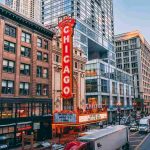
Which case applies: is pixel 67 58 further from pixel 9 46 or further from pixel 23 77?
pixel 9 46

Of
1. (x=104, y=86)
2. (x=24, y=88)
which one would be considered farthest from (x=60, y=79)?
(x=104, y=86)

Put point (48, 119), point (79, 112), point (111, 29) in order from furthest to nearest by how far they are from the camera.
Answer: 1. point (111, 29)
2. point (48, 119)
3. point (79, 112)

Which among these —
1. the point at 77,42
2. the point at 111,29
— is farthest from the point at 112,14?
the point at 77,42

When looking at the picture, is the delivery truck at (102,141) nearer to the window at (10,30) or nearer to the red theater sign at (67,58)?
the red theater sign at (67,58)

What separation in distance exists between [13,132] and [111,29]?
10707 cm

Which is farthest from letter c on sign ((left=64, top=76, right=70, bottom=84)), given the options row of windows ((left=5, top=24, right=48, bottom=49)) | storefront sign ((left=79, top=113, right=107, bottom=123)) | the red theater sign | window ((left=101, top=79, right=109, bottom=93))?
window ((left=101, top=79, right=109, bottom=93))

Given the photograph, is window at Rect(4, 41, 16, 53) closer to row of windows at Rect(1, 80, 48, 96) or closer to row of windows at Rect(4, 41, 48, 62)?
row of windows at Rect(4, 41, 48, 62)

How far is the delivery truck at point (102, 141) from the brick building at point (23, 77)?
17588 mm

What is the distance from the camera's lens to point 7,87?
3947 cm

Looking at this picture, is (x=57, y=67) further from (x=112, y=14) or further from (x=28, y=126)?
(x=112, y=14)

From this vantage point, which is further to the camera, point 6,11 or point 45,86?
point 45,86

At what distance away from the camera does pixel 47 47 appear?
50.1 metres

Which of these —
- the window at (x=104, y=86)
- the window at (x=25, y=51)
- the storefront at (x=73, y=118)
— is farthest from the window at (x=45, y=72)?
the window at (x=104, y=86)

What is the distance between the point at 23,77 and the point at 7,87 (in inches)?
172
